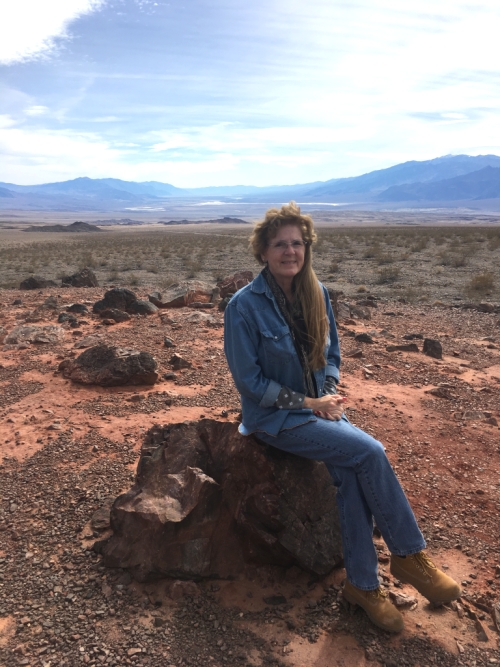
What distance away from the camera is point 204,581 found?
318cm

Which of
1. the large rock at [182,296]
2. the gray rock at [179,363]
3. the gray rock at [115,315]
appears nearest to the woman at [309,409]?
the gray rock at [179,363]

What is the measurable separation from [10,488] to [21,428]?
117cm

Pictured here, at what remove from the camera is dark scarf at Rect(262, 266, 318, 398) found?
3.08m

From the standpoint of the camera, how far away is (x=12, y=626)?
2.86 m

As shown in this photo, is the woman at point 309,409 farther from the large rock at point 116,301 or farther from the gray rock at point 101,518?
the large rock at point 116,301

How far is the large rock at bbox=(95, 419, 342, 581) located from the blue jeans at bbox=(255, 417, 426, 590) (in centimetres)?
36

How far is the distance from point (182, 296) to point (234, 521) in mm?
8583

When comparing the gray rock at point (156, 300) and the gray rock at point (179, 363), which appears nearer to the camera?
the gray rock at point (179, 363)

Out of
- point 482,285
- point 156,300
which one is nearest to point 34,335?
point 156,300

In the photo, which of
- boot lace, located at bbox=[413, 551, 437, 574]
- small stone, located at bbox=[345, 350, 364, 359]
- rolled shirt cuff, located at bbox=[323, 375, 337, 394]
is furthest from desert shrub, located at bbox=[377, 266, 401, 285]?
boot lace, located at bbox=[413, 551, 437, 574]

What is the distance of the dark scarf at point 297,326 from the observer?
121 inches

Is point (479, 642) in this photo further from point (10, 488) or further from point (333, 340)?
point (10, 488)

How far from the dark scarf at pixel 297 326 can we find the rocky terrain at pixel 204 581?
48.8 inches

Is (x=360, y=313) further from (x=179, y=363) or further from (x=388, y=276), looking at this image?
(x=388, y=276)
